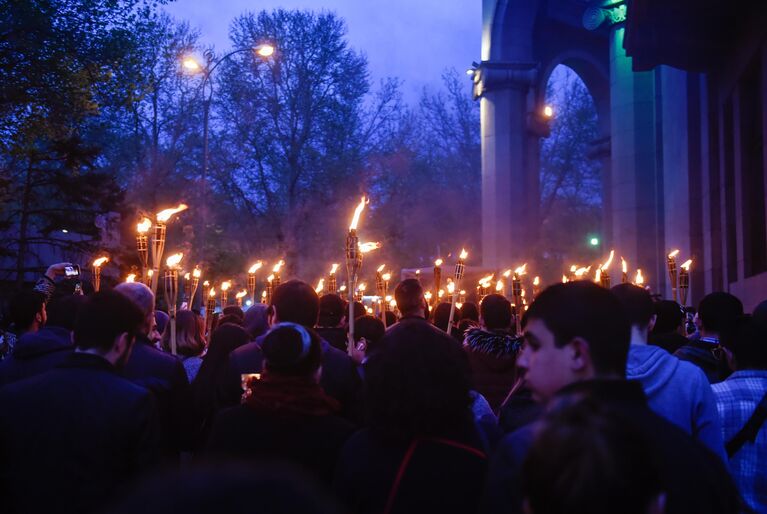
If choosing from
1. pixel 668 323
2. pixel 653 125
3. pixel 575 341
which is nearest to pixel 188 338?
pixel 668 323

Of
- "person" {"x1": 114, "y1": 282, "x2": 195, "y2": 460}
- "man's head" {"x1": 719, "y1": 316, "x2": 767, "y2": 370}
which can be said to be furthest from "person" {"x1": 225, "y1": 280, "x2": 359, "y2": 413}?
"man's head" {"x1": 719, "y1": 316, "x2": 767, "y2": 370}

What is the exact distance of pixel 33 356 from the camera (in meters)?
4.73

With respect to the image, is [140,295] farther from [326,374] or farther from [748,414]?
[748,414]

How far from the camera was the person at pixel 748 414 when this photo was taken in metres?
4.23

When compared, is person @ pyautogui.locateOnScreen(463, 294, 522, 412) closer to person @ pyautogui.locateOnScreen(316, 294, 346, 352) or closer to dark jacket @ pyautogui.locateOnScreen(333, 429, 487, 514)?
person @ pyautogui.locateOnScreen(316, 294, 346, 352)

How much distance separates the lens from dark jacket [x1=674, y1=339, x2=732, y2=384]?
5805 mm

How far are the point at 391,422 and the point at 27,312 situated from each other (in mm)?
3721

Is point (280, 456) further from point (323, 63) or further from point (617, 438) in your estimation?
point (323, 63)

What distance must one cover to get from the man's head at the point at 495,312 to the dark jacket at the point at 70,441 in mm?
3147

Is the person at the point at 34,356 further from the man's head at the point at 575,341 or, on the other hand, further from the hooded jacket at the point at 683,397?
the hooded jacket at the point at 683,397

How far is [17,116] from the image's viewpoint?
1694cm

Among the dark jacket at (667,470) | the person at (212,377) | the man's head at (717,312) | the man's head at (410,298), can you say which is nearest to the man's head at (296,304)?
the person at (212,377)

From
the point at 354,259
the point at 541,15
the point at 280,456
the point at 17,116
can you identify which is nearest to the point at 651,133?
the point at 541,15

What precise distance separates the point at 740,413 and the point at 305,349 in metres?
2.29
